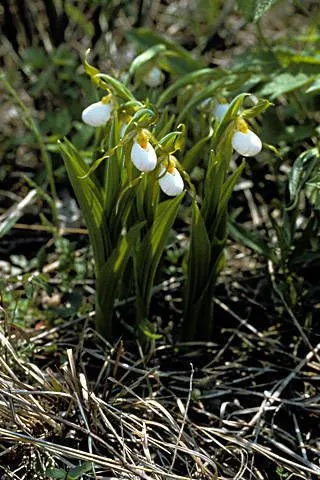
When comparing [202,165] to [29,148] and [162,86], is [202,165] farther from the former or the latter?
[29,148]

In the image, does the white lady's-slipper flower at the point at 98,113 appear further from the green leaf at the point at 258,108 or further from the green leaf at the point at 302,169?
the green leaf at the point at 302,169

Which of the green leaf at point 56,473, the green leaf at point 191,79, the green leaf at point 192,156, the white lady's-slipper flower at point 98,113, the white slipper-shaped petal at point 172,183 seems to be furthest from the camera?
the green leaf at point 191,79

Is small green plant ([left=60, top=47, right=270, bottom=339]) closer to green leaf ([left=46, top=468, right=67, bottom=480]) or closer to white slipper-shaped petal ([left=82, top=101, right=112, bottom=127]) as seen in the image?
white slipper-shaped petal ([left=82, top=101, right=112, bottom=127])

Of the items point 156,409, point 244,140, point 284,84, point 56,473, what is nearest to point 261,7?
point 284,84

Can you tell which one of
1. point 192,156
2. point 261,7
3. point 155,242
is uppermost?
point 261,7

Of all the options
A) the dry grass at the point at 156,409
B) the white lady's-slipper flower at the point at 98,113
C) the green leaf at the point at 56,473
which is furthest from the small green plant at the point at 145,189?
the green leaf at the point at 56,473

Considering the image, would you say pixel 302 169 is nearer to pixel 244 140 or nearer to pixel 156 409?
pixel 244 140

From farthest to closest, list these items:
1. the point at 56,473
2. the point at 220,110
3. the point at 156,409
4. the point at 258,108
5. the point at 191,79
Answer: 1. the point at 191,79
2. the point at 220,110
3. the point at 156,409
4. the point at 258,108
5. the point at 56,473

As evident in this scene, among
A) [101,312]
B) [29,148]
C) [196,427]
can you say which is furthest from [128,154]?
[29,148]

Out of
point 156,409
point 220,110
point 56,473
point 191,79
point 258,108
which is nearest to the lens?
point 56,473
